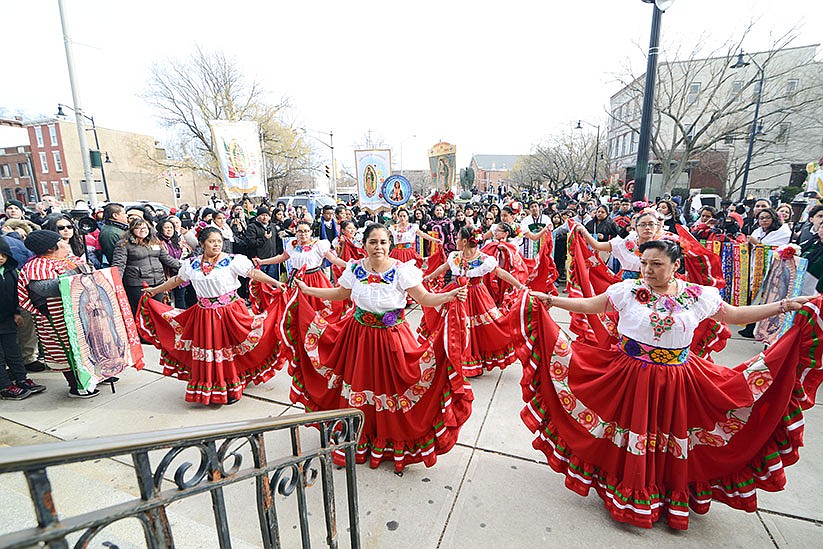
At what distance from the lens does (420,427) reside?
3.24m

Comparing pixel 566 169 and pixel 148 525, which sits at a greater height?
pixel 566 169

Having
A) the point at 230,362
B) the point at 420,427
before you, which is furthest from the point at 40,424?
the point at 420,427

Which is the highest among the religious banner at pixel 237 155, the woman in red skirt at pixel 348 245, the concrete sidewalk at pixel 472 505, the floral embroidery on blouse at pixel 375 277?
the religious banner at pixel 237 155

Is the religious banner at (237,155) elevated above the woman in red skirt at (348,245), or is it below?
above

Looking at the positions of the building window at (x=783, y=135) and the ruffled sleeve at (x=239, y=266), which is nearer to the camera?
the ruffled sleeve at (x=239, y=266)

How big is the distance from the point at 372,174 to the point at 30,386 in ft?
29.2

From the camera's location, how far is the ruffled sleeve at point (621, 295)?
277 centimetres

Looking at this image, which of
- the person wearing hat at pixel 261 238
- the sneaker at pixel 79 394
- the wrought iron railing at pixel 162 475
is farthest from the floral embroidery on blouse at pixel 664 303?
the person wearing hat at pixel 261 238

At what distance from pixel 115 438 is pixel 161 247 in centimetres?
561

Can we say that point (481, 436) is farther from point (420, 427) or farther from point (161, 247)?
point (161, 247)

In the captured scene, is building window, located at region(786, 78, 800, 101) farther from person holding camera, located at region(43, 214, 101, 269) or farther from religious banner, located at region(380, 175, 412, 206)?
person holding camera, located at region(43, 214, 101, 269)

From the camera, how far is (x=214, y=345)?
4.42 metres

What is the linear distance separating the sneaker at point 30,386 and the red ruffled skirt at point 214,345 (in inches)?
53.7

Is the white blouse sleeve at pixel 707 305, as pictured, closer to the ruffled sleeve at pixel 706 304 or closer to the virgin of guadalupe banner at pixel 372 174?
the ruffled sleeve at pixel 706 304
